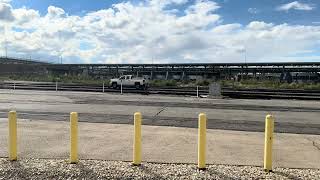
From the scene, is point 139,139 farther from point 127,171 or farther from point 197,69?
point 197,69

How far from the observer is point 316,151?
10352 millimetres

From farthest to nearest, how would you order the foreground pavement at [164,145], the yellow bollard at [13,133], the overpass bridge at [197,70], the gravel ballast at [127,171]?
A: the overpass bridge at [197,70] → the foreground pavement at [164,145] → the yellow bollard at [13,133] → the gravel ballast at [127,171]

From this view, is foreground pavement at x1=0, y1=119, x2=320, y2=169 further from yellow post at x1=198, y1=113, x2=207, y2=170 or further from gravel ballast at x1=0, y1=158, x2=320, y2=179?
yellow post at x1=198, y1=113, x2=207, y2=170

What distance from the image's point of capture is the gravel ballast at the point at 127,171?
7.17m

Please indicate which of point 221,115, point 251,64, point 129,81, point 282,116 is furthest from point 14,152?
point 251,64

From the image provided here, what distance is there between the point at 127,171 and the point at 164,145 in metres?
3.28

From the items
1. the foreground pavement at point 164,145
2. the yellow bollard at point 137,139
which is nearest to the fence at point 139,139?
Result: the yellow bollard at point 137,139

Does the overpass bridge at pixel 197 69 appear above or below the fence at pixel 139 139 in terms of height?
above

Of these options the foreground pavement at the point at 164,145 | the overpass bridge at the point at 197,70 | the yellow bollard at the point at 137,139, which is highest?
the overpass bridge at the point at 197,70

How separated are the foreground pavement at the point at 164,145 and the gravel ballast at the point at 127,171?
0.68m

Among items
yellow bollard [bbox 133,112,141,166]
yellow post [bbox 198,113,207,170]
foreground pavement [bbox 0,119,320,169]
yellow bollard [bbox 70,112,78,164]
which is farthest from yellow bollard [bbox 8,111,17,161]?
yellow post [bbox 198,113,207,170]

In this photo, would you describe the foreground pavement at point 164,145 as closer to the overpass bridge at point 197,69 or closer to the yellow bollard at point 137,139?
the yellow bollard at point 137,139

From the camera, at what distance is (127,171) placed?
745 centimetres

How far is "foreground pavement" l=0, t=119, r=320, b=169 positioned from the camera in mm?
9031
